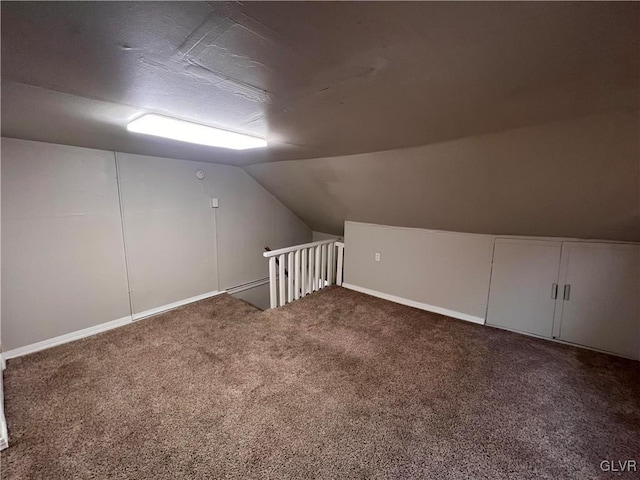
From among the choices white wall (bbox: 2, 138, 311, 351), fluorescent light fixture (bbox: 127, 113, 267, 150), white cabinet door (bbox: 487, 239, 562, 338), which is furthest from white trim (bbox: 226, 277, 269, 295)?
white cabinet door (bbox: 487, 239, 562, 338)

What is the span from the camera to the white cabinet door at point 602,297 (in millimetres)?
2324

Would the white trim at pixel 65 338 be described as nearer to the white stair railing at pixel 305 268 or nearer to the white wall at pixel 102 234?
the white wall at pixel 102 234

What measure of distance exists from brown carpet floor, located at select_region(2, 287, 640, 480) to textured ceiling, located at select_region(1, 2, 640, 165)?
186 cm

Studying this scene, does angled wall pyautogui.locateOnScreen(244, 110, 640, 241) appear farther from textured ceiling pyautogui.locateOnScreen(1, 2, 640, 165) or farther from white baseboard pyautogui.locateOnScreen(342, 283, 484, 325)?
white baseboard pyautogui.locateOnScreen(342, 283, 484, 325)

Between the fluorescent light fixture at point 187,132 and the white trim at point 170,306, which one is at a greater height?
the fluorescent light fixture at point 187,132

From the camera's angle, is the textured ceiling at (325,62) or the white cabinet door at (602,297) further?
the white cabinet door at (602,297)

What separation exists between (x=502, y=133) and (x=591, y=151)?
0.50m

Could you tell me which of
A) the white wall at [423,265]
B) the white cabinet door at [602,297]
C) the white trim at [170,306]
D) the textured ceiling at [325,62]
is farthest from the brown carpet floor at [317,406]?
the textured ceiling at [325,62]

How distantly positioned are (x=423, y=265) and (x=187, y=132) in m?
2.85

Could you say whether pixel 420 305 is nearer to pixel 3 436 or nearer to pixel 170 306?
pixel 170 306

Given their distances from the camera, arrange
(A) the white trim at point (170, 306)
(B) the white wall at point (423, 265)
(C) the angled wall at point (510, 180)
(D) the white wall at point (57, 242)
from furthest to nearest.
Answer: (A) the white trim at point (170, 306) < (B) the white wall at point (423, 265) < (D) the white wall at point (57, 242) < (C) the angled wall at point (510, 180)

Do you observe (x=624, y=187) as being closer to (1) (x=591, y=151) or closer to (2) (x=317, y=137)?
(1) (x=591, y=151)

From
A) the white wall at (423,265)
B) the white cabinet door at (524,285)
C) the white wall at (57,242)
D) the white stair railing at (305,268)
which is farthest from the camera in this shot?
the white stair railing at (305,268)

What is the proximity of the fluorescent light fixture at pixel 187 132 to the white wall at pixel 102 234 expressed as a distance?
1.14 metres
